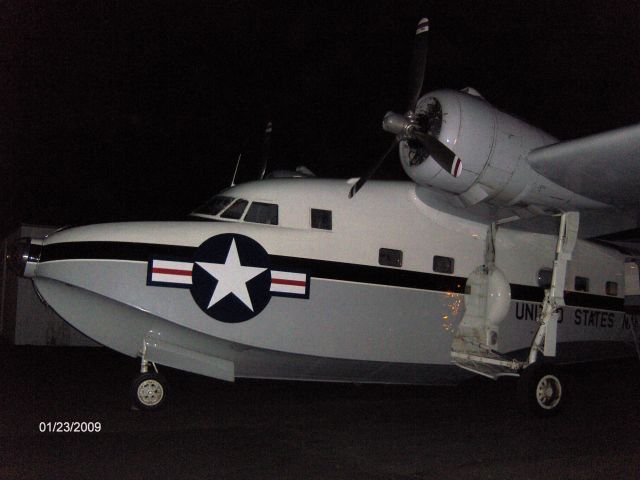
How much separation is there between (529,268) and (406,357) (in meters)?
2.59

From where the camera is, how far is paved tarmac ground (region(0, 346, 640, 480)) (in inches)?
224

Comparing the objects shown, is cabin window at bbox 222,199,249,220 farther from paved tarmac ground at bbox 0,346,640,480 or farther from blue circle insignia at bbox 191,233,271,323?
paved tarmac ground at bbox 0,346,640,480

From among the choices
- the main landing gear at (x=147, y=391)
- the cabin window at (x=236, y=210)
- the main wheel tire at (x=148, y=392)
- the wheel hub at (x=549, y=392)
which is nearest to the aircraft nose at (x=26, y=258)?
the main landing gear at (x=147, y=391)

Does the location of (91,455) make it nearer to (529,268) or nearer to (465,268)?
(465,268)

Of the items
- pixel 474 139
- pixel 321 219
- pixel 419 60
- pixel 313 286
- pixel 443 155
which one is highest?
pixel 419 60

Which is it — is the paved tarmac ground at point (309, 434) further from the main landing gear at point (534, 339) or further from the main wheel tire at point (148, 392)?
the main landing gear at point (534, 339)

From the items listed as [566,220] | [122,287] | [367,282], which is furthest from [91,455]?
[566,220]

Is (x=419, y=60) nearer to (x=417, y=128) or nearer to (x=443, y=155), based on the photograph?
(x=417, y=128)

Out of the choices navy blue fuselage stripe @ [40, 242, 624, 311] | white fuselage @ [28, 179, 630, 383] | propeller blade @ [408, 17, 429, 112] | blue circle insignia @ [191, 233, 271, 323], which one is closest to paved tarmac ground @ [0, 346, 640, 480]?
white fuselage @ [28, 179, 630, 383]

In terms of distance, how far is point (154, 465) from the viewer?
222 inches

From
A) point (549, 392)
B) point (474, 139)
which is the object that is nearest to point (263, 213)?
point (474, 139)

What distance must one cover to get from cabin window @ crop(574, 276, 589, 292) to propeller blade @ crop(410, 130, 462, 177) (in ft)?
12.1

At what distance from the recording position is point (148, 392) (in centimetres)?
758
